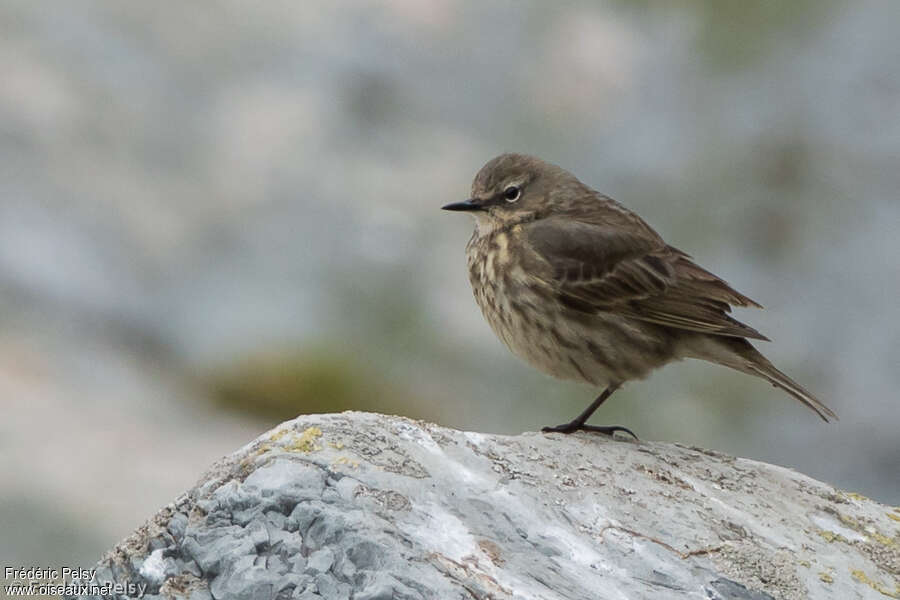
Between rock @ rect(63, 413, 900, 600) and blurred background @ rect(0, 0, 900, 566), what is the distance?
Answer: 3.63 metres

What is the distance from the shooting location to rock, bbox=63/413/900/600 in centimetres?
405

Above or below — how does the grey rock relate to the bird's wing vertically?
below

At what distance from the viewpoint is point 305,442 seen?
445 cm

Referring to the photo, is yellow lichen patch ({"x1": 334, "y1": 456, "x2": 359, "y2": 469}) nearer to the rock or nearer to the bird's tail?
the rock

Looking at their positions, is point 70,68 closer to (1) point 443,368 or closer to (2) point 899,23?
(1) point 443,368

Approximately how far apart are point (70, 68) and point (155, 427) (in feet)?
11.0

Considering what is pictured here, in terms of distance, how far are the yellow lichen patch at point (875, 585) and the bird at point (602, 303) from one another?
1.69 metres

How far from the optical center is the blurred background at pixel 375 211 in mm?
9406

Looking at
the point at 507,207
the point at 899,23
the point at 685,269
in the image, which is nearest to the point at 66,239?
the point at 507,207

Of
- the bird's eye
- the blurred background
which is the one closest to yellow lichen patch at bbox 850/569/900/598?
the bird's eye

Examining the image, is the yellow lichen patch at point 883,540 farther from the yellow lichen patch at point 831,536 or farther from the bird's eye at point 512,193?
the bird's eye at point 512,193

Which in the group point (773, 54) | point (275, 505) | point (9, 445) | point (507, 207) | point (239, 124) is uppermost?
point (773, 54)

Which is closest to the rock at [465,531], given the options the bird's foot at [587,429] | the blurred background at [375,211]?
the bird's foot at [587,429]

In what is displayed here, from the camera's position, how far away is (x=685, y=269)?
713cm
